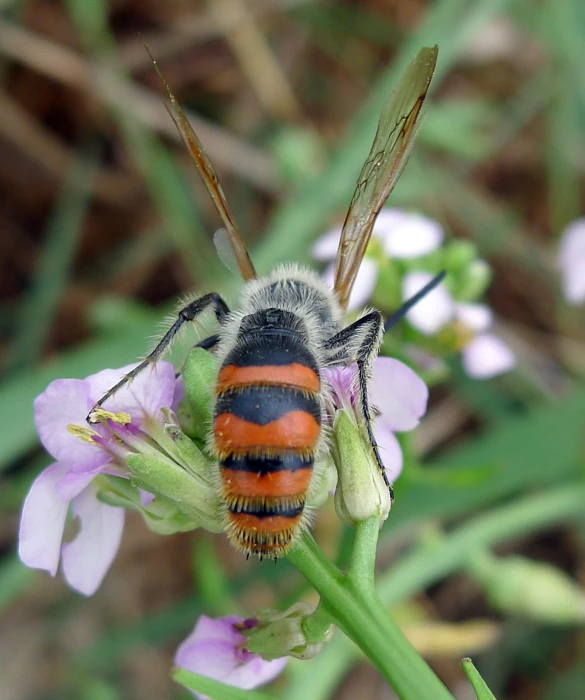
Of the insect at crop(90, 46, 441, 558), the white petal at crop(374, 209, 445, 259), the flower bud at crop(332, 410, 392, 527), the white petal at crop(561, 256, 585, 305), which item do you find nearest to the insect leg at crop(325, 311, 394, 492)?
the insect at crop(90, 46, 441, 558)

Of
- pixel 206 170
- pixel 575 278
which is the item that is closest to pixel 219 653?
pixel 206 170

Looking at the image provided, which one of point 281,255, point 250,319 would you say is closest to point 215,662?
point 250,319

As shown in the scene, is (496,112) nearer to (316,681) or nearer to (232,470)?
(316,681)

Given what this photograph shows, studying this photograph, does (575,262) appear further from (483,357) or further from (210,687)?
(210,687)

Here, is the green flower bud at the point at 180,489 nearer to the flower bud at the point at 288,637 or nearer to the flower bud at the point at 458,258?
the flower bud at the point at 288,637

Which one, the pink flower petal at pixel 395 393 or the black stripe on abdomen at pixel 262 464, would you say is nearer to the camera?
the black stripe on abdomen at pixel 262 464

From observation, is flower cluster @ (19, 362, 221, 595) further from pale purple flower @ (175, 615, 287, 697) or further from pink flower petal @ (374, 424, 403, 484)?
pink flower petal @ (374, 424, 403, 484)

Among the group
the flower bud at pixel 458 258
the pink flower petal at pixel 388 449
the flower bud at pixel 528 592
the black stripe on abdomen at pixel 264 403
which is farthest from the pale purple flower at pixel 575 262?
the black stripe on abdomen at pixel 264 403
